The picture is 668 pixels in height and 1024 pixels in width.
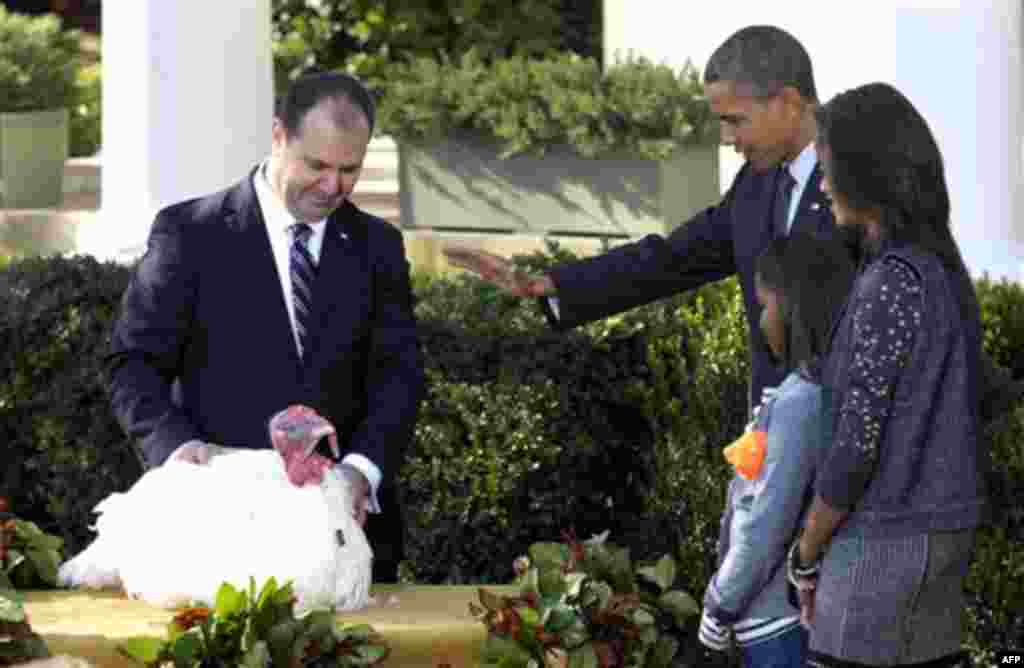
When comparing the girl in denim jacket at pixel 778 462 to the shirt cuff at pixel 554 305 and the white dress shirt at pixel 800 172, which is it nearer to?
the white dress shirt at pixel 800 172

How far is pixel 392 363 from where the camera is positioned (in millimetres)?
5367

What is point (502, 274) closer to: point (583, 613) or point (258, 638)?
point (583, 613)

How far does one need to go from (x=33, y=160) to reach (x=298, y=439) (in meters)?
6.81

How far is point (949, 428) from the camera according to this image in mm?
4531

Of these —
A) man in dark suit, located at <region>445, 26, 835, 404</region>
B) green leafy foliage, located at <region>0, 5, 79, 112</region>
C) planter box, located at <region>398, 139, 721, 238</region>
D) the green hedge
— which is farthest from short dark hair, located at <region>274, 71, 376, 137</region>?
green leafy foliage, located at <region>0, 5, 79, 112</region>

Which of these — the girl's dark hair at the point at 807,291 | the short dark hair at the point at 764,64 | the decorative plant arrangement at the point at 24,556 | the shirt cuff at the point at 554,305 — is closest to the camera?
the girl's dark hair at the point at 807,291

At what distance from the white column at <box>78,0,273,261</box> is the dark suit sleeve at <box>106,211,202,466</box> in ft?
10.1

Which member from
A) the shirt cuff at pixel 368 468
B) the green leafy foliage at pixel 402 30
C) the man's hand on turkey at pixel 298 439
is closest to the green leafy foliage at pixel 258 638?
the man's hand on turkey at pixel 298 439

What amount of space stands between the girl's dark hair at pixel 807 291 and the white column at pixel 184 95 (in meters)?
3.86

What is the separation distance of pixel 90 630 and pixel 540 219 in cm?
525

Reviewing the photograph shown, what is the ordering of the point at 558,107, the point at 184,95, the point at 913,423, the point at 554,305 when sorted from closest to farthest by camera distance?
the point at 913,423 < the point at 554,305 < the point at 184,95 < the point at 558,107

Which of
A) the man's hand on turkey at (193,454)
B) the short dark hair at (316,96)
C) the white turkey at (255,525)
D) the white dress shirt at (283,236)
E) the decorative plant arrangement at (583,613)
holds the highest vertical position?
the short dark hair at (316,96)

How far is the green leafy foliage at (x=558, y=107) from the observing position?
9.70m

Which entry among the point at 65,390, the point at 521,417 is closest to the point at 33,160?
the point at 65,390
